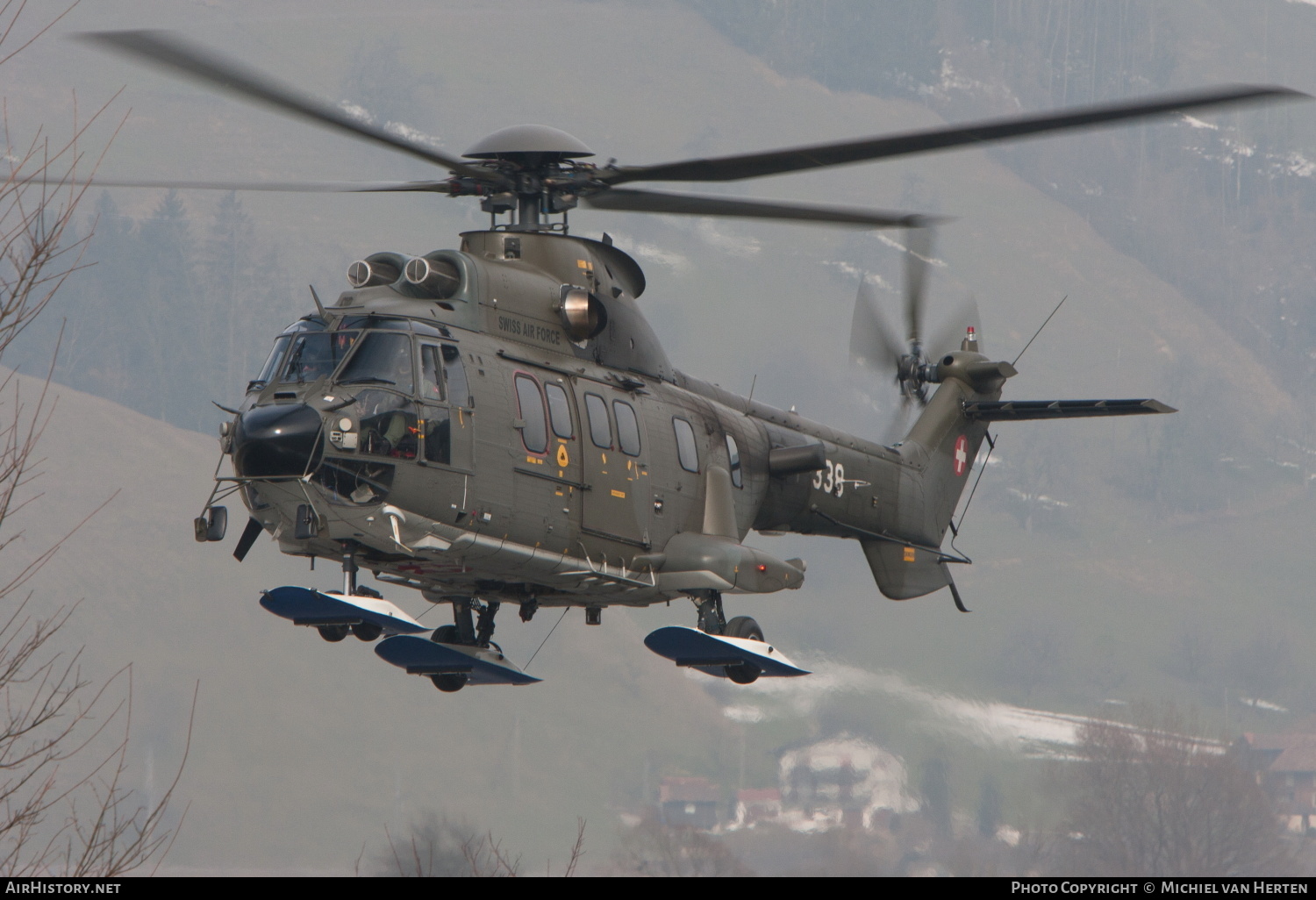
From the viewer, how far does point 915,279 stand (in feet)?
81.1

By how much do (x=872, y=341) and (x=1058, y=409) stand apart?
3861 mm

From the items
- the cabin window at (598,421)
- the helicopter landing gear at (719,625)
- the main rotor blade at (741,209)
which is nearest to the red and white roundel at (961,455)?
the main rotor blade at (741,209)

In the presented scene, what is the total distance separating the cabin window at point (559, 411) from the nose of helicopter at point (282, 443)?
283 cm

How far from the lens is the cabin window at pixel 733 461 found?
66.4 feet

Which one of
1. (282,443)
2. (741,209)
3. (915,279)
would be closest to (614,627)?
(915,279)

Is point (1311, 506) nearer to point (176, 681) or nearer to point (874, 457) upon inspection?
point (176, 681)

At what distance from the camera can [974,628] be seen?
149m

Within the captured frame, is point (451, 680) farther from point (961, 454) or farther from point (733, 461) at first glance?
point (961, 454)

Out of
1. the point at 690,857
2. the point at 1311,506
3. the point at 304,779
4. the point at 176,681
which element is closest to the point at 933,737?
the point at 690,857

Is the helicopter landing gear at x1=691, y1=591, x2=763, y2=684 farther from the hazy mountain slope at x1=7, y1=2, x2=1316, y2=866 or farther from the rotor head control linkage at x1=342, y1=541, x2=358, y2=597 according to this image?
the hazy mountain slope at x1=7, y1=2, x2=1316, y2=866

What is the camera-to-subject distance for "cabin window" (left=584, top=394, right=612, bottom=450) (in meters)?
18.2

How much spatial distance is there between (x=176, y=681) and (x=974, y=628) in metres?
70.5

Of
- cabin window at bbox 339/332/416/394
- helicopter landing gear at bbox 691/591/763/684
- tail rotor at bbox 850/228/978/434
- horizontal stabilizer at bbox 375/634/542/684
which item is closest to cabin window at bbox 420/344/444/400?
cabin window at bbox 339/332/416/394

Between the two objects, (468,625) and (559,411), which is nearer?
(559,411)
